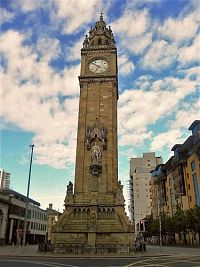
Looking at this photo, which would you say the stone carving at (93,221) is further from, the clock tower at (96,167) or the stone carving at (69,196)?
the stone carving at (69,196)

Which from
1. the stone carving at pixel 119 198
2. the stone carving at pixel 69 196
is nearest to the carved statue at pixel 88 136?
the stone carving at pixel 69 196

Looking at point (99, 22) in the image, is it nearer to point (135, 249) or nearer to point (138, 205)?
point (135, 249)

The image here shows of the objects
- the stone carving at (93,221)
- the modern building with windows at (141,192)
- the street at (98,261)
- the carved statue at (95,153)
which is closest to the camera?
the street at (98,261)

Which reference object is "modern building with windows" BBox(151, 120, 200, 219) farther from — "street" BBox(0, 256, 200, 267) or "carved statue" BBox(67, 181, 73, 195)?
"street" BBox(0, 256, 200, 267)

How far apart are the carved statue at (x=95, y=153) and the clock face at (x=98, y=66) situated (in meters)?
15.3

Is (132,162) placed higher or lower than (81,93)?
higher

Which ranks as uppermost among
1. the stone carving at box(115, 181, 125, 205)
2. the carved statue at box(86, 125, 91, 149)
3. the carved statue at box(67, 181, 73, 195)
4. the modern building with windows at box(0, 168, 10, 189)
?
the modern building with windows at box(0, 168, 10, 189)

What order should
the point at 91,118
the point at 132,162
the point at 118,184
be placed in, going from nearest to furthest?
1. the point at 118,184
2. the point at 91,118
3. the point at 132,162

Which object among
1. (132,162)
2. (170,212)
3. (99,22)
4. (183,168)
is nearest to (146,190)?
(132,162)

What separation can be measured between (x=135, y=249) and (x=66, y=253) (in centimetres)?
924

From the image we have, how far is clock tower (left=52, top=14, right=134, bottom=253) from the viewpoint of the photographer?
41.2 metres

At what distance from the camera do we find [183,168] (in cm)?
8300

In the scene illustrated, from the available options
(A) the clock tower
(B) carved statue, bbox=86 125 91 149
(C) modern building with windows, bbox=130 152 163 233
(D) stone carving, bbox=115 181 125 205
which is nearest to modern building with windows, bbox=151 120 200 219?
(D) stone carving, bbox=115 181 125 205

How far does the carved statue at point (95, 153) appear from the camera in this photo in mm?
46694
